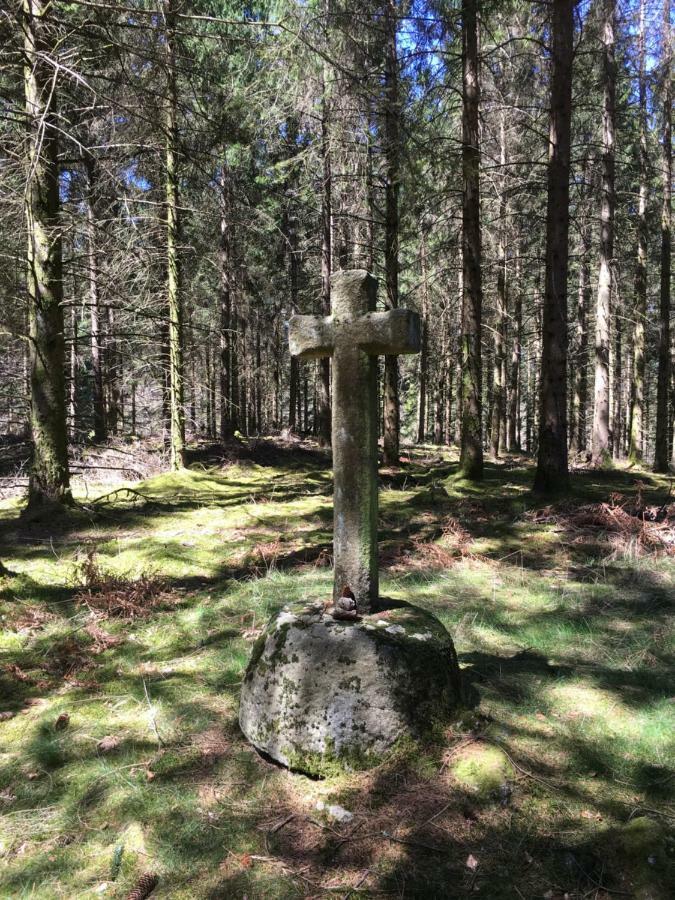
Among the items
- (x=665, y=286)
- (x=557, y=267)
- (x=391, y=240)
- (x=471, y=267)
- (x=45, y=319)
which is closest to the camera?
(x=45, y=319)

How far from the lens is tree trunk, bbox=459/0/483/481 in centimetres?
1020

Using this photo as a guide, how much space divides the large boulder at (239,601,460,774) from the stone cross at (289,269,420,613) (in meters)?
0.37

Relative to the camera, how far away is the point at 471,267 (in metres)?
10.5

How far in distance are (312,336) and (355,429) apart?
2.30ft

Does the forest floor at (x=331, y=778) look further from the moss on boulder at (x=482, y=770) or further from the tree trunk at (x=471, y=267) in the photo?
the tree trunk at (x=471, y=267)

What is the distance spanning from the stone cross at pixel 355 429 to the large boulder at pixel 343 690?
37 cm

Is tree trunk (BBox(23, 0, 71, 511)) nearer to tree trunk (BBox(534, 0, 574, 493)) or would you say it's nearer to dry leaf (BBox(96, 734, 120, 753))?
dry leaf (BBox(96, 734, 120, 753))

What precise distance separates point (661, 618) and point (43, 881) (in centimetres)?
482

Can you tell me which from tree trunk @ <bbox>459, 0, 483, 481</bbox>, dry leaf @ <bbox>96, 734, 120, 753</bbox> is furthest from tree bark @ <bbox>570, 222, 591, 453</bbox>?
dry leaf @ <bbox>96, 734, 120, 753</bbox>

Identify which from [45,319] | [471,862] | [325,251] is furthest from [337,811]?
[325,251]

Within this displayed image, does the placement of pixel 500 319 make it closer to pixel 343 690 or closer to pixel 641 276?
pixel 641 276

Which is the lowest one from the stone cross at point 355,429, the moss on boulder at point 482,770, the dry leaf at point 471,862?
the dry leaf at point 471,862

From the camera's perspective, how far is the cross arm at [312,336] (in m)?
3.61

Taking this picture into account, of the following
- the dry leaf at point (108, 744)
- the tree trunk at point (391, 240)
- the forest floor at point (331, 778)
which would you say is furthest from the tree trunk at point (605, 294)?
the dry leaf at point (108, 744)
